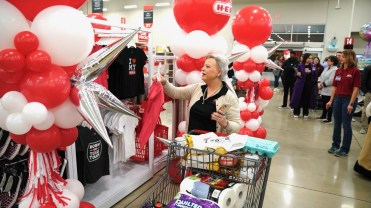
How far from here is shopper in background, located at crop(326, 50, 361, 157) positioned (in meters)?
4.08

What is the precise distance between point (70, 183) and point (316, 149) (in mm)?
4544

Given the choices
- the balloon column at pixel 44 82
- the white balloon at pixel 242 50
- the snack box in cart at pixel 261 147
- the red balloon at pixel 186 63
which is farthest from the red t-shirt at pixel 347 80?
the balloon column at pixel 44 82

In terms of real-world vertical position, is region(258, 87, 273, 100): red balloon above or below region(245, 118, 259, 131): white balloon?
above

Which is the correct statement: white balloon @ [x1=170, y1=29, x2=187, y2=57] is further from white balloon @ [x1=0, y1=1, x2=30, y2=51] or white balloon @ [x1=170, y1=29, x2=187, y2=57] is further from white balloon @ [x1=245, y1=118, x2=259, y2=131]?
white balloon @ [x1=0, y1=1, x2=30, y2=51]

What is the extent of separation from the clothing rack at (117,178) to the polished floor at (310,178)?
0.10m

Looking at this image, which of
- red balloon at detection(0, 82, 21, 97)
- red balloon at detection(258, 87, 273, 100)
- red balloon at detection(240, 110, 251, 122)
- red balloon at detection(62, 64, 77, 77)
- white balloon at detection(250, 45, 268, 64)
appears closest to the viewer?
red balloon at detection(0, 82, 21, 97)

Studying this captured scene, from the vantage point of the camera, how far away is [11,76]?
119cm

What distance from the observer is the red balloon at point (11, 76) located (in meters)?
1.18

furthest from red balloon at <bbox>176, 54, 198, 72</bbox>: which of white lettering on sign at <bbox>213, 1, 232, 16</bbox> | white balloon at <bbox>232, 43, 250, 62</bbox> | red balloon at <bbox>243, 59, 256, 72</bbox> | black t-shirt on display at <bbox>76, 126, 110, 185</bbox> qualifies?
black t-shirt on display at <bbox>76, 126, 110, 185</bbox>

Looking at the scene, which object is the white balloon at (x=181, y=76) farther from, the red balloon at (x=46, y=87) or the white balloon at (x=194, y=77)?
the red balloon at (x=46, y=87)

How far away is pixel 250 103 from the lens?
4.48 metres

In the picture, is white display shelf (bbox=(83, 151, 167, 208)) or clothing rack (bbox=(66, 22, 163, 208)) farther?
white display shelf (bbox=(83, 151, 167, 208))

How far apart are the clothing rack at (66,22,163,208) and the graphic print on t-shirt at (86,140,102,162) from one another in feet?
0.74

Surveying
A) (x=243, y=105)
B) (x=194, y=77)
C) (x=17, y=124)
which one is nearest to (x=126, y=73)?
(x=194, y=77)
